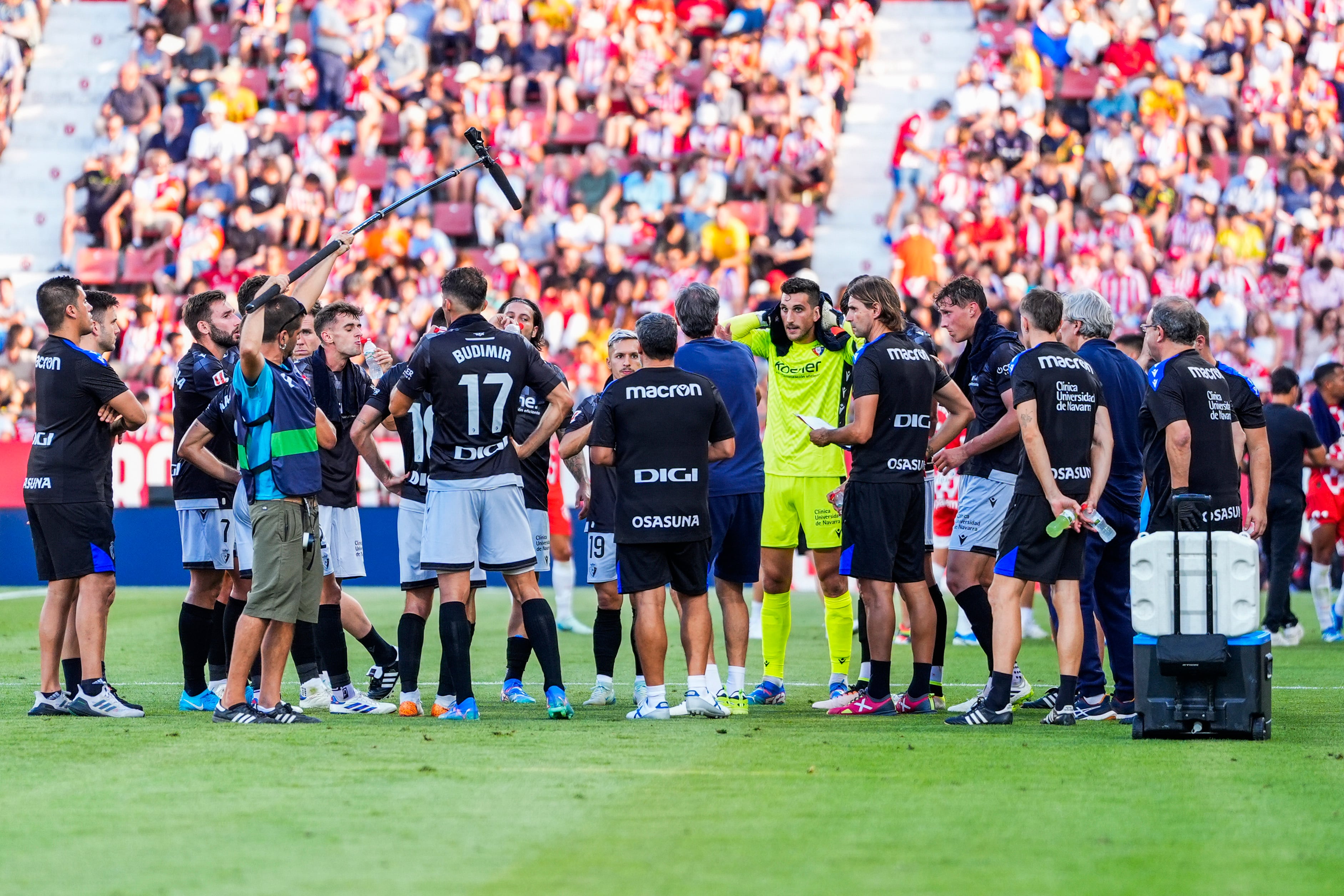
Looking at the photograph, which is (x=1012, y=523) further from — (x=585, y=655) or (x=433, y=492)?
(x=585, y=655)

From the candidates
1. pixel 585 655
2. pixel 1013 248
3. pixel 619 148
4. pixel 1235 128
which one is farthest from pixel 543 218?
pixel 585 655

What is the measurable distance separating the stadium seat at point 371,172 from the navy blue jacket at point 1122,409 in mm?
19077

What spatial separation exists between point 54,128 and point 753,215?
13.2 m

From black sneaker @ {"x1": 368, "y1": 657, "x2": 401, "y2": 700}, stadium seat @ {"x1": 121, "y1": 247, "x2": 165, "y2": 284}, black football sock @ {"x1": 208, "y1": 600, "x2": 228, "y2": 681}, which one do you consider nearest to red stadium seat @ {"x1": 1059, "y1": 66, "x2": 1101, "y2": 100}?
stadium seat @ {"x1": 121, "y1": 247, "x2": 165, "y2": 284}

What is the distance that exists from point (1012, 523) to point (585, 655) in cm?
506

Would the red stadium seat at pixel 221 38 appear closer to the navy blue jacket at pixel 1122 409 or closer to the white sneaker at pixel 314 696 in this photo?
the white sneaker at pixel 314 696

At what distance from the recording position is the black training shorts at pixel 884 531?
9.52 m

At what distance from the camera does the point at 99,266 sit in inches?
1064

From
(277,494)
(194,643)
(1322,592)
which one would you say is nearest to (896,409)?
(277,494)

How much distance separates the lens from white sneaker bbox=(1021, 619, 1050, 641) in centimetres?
1480

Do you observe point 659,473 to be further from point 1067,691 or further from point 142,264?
point 142,264

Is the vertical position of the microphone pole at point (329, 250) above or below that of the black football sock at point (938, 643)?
above

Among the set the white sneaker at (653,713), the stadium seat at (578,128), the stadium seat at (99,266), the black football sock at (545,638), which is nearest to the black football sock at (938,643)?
the white sneaker at (653,713)

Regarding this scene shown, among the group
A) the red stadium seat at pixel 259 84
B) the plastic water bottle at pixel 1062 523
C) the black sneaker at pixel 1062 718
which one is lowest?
the black sneaker at pixel 1062 718
